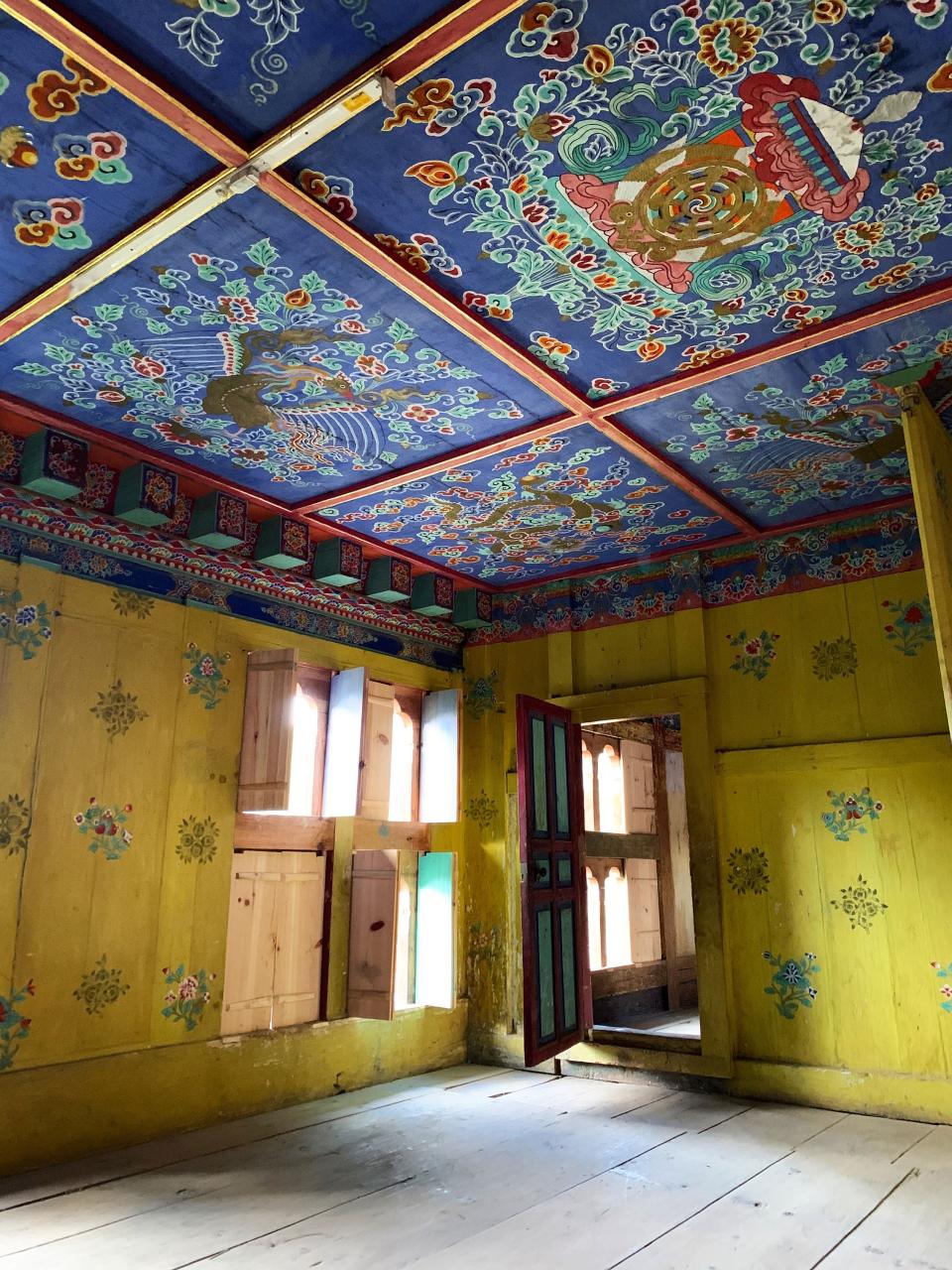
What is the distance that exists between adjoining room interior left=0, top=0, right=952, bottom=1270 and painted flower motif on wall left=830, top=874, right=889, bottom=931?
0.02 meters

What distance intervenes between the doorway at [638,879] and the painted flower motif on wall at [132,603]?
3233 mm

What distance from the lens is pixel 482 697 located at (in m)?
6.07

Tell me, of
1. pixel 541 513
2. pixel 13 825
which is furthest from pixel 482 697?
pixel 13 825

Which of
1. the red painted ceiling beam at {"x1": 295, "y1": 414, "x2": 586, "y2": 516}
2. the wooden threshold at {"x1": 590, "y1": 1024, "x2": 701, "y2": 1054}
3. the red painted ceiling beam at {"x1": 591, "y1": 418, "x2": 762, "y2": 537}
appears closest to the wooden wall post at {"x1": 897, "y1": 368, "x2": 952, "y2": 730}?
the red painted ceiling beam at {"x1": 591, "y1": 418, "x2": 762, "y2": 537}

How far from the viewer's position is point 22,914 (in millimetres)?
3656

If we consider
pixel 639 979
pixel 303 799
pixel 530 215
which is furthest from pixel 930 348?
pixel 639 979

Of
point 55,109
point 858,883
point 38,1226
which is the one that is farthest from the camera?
point 858,883

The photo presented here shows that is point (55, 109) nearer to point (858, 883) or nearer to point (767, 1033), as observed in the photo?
point (858, 883)

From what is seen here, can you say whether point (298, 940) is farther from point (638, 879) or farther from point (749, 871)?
point (638, 879)

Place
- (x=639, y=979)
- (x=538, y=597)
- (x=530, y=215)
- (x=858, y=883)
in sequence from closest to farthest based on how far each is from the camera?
(x=530, y=215), (x=858, y=883), (x=538, y=597), (x=639, y=979)

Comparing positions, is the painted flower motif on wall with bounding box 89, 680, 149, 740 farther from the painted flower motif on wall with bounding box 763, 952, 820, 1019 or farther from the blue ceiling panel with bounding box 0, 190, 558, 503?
the painted flower motif on wall with bounding box 763, 952, 820, 1019

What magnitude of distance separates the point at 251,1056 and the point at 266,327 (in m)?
3.45

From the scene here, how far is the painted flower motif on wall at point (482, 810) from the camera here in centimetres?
582

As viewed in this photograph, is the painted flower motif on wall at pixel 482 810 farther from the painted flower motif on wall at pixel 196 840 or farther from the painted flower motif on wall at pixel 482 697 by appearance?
the painted flower motif on wall at pixel 196 840
